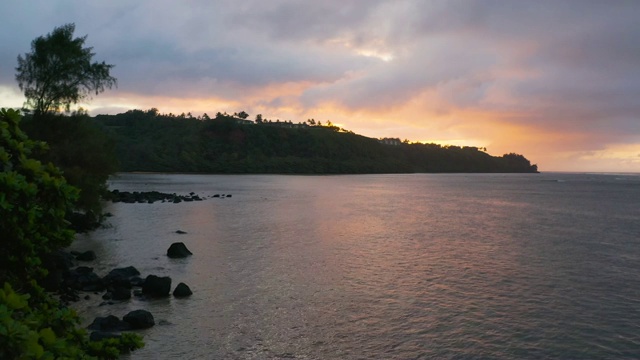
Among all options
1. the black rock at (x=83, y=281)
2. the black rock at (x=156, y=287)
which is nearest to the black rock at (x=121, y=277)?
the black rock at (x=83, y=281)

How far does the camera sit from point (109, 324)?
15945 millimetres

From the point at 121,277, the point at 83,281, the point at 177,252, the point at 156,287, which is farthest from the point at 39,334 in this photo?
the point at 177,252

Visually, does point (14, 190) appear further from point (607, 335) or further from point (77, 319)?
point (607, 335)

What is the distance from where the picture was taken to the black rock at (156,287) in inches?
800

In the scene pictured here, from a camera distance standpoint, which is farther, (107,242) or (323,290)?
(107,242)

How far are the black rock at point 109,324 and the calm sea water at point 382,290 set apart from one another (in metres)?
1.11

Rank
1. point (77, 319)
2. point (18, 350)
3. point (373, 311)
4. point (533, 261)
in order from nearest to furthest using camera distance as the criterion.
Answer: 1. point (18, 350)
2. point (77, 319)
3. point (373, 311)
4. point (533, 261)

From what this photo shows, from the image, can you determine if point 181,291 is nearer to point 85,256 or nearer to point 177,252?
point 177,252

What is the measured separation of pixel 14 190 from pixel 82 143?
37694 millimetres

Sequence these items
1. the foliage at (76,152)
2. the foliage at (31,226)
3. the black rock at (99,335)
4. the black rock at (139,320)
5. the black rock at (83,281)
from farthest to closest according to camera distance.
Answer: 1. the foliage at (76,152)
2. the black rock at (83,281)
3. the black rock at (139,320)
4. the black rock at (99,335)
5. the foliage at (31,226)

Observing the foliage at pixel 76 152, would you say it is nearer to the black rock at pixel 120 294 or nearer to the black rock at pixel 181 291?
the black rock at pixel 120 294

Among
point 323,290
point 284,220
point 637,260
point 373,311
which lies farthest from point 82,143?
point 637,260

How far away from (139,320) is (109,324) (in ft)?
3.21

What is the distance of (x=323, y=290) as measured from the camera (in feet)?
74.2
